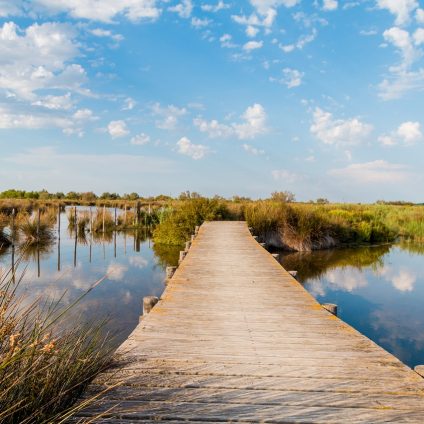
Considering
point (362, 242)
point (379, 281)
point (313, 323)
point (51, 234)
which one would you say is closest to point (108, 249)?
point (51, 234)

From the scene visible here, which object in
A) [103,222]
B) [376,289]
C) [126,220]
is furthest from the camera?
[126,220]

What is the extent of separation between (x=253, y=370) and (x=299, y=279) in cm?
881

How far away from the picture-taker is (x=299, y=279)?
11508 millimetres

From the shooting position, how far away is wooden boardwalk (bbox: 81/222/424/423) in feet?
7.82

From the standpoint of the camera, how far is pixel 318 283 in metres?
11.1

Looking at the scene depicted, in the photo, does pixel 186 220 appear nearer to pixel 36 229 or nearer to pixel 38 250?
pixel 38 250

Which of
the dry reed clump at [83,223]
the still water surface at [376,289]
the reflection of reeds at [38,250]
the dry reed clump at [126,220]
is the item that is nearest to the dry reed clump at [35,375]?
the still water surface at [376,289]

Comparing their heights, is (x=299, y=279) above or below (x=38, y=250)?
below

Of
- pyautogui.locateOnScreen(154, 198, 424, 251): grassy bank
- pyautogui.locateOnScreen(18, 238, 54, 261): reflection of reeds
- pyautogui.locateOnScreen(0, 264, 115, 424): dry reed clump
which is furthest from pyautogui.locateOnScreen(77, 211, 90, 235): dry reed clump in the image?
pyautogui.locateOnScreen(0, 264, 115, 424): dry reed clump

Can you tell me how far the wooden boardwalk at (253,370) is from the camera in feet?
7.82

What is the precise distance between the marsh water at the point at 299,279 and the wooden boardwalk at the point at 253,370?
1.18 meters

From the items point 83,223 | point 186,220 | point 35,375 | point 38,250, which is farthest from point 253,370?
point 83,223

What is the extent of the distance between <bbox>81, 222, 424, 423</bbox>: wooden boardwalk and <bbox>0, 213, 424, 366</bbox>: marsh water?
1180mm

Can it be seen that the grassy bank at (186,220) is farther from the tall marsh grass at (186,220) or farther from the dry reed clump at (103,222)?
the dry reed clump at (103,222)
